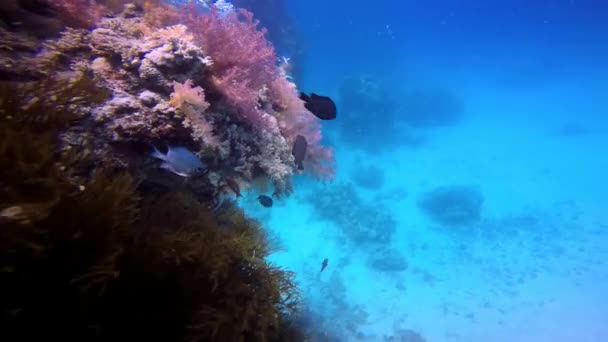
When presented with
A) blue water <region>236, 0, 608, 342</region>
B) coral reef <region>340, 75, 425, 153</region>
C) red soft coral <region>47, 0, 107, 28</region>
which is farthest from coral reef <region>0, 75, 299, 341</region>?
coral reef <region>340, 75, 425, 153</region>

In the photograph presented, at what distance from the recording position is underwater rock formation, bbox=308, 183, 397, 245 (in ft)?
61.2

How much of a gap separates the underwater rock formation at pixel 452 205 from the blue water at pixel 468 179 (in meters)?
0.35

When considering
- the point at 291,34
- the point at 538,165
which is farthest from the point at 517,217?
the point at 291,34

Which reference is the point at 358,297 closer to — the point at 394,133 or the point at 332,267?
the point at 332,267

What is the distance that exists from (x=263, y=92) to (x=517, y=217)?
23.3 meters

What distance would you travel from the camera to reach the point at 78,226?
171 cm

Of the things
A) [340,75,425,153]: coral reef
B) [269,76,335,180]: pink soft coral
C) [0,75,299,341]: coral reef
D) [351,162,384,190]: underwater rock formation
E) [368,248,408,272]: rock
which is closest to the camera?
[0,75,299,341]: coral reef

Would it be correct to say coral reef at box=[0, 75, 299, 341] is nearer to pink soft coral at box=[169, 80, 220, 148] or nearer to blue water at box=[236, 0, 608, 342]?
pink soft coral at box=[169, 80, 220, 148]

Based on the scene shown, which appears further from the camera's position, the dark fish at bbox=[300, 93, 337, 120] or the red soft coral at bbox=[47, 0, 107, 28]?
the dark fish at bbox=[300, 93, 337, 120]

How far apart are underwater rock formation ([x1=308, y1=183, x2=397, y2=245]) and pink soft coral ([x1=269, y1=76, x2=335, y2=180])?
14.2 m

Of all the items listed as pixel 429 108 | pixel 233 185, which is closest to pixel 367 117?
pixel 429 108

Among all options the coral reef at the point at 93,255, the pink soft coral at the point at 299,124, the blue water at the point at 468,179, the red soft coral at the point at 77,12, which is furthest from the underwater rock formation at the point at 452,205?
the red soft coral at the point at 77,12

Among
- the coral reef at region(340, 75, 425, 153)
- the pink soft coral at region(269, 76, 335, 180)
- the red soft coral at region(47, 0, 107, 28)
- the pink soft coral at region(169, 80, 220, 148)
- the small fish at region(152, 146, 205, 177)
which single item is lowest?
the small fish at region(152, 146, 205, 177)

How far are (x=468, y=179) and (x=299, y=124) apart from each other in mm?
25262
